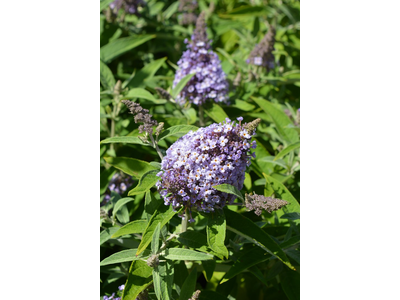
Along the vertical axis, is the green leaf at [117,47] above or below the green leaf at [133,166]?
above

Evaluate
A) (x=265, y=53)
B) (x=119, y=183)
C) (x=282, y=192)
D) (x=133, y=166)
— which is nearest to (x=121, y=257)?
(x=133, y=166)

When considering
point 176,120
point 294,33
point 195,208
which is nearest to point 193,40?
point 176,120

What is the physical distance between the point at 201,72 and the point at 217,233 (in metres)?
1.31

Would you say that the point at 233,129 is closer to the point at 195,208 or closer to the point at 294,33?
the point at 195,208

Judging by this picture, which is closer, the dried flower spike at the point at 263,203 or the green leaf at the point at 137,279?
the dried flower spike at the point at 263,203

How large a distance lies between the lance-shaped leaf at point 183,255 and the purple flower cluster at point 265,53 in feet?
5.76

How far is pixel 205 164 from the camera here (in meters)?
1.72

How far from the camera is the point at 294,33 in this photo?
4.05 meters

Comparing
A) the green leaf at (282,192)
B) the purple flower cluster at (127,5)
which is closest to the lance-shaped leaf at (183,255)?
the green leaf at (282,192)

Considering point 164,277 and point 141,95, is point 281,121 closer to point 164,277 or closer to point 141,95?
point 141,95

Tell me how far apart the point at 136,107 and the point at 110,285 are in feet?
4.09

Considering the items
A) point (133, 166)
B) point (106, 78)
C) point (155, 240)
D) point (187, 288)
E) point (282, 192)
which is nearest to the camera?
point (155, 240)

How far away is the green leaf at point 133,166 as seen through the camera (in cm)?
212

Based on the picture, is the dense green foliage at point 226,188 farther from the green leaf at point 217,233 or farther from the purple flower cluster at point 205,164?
the purple flower cluster at point 205,164
